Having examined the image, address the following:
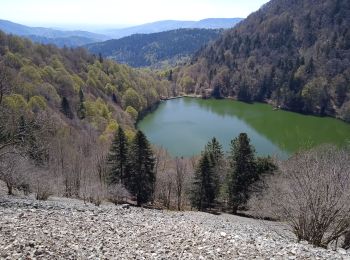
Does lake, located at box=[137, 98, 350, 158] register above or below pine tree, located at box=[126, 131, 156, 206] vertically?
below

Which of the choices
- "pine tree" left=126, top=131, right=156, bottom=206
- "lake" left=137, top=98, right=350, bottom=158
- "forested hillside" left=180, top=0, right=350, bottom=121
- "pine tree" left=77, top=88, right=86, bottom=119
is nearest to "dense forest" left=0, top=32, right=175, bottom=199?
"pine tree" left=77, top=88, right=86, bottom=119

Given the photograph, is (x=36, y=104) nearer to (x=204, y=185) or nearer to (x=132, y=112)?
(x=132, y=112)

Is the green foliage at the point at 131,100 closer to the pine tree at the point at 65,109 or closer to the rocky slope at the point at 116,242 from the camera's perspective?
the pine tree at the point at 65,109

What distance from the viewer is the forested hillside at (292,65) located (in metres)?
126

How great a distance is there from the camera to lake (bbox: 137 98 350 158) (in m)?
82.4

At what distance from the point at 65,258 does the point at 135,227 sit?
477cm

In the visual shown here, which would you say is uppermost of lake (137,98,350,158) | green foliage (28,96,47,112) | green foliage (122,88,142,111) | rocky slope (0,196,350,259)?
rocky slope (0,196,350,259)

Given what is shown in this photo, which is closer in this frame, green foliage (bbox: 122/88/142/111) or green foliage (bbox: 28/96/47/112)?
green foliage (bbox: 28/96/47/112)

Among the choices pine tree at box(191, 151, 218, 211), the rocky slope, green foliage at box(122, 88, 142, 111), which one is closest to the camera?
the rocky slope

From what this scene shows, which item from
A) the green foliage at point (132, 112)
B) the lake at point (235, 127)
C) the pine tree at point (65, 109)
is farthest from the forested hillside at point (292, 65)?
the pine tree at point (65, 109)

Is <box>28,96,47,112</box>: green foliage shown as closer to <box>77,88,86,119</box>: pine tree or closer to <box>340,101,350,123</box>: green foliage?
<box>77,88,86,119</box>: pine tree

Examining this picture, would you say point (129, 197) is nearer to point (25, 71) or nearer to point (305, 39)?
point (25, 71)

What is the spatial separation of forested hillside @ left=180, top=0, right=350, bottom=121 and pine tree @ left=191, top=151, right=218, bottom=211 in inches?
3131

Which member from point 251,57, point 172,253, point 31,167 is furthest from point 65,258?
point 251,57
